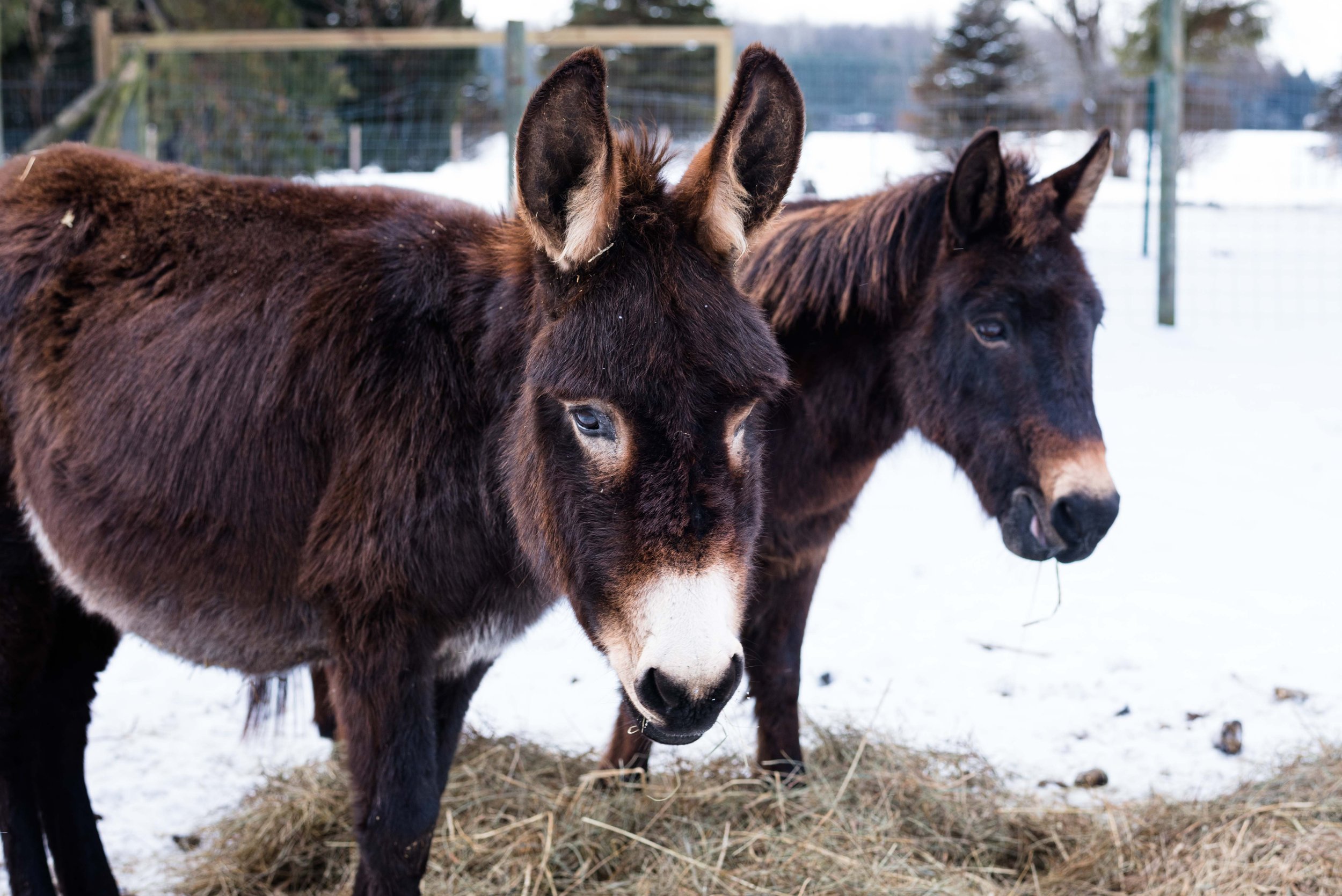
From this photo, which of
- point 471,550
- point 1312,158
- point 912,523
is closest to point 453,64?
point 912,523

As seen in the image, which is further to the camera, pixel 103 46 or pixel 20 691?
pixel 103 46

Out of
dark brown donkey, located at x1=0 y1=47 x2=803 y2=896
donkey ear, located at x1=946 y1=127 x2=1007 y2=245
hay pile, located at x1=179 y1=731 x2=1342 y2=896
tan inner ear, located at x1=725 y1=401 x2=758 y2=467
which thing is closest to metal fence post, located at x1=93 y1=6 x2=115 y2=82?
dark brown donkey, located at x1=0 y1=47 x2=803 y2=896

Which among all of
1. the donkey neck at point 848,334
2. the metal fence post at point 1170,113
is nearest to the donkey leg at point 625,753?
the donkey neck at point 848,334

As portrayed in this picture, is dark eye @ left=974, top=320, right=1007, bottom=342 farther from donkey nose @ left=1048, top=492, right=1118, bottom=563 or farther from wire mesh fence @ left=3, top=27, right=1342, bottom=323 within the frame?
wire mesh fence @ left=3, top=27, right=1342, bottom=323

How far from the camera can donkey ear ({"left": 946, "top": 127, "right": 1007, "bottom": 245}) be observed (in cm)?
301

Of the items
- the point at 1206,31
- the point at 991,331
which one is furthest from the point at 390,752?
the point at 1206,31

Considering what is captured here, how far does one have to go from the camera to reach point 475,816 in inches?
133

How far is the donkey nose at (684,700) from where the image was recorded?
170 centimetres

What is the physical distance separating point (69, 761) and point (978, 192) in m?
3.32

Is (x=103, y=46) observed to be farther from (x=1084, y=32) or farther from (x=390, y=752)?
(x=1084, y=32)

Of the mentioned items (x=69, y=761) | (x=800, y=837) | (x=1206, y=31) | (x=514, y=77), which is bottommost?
(x=800, y=837)

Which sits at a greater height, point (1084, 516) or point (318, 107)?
point (318, 107)

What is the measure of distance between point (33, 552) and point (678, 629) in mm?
2129

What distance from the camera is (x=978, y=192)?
3109mm
